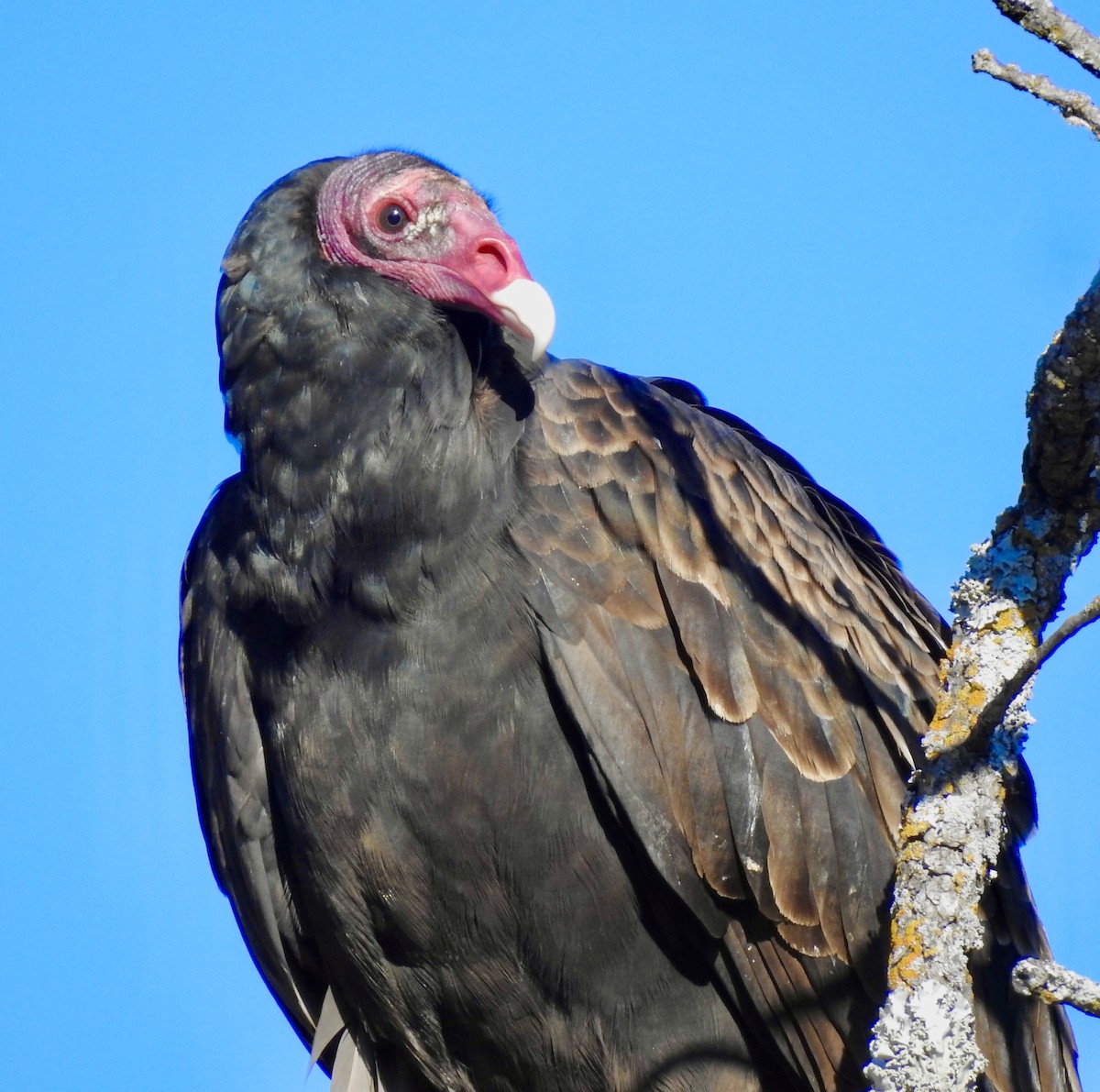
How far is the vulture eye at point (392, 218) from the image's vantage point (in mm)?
4438

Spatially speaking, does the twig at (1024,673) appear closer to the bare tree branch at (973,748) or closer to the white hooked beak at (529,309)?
the bare tree branch at (973,748)

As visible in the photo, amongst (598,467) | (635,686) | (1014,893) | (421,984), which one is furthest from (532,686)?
(1014,893)

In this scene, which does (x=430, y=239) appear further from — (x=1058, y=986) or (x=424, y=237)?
(x=1058, y=986)

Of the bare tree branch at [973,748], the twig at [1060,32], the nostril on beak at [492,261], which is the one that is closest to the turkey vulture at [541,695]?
the nostril on beak at [492,261]

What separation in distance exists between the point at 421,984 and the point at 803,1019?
108 cm

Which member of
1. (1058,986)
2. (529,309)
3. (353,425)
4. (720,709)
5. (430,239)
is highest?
(430,239)

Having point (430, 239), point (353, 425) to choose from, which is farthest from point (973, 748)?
point (430, 239)

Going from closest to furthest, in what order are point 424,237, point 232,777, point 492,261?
1. point 492,261
2. point 424,237
3. point 232,777

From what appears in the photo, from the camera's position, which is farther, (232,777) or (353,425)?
(232,777)

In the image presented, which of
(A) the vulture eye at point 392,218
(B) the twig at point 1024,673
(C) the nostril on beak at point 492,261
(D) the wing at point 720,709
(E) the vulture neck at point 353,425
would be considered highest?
(A) the vulture eye at point 392,218

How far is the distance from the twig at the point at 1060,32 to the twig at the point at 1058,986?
5.04ft

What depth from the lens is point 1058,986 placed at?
2.70 metres

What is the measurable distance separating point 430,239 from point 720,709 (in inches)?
61.0

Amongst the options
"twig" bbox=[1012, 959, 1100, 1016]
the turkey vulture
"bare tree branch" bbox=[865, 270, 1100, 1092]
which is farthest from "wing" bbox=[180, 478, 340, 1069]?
"twig" bbox=[1012, 959, 1100, 1016]
